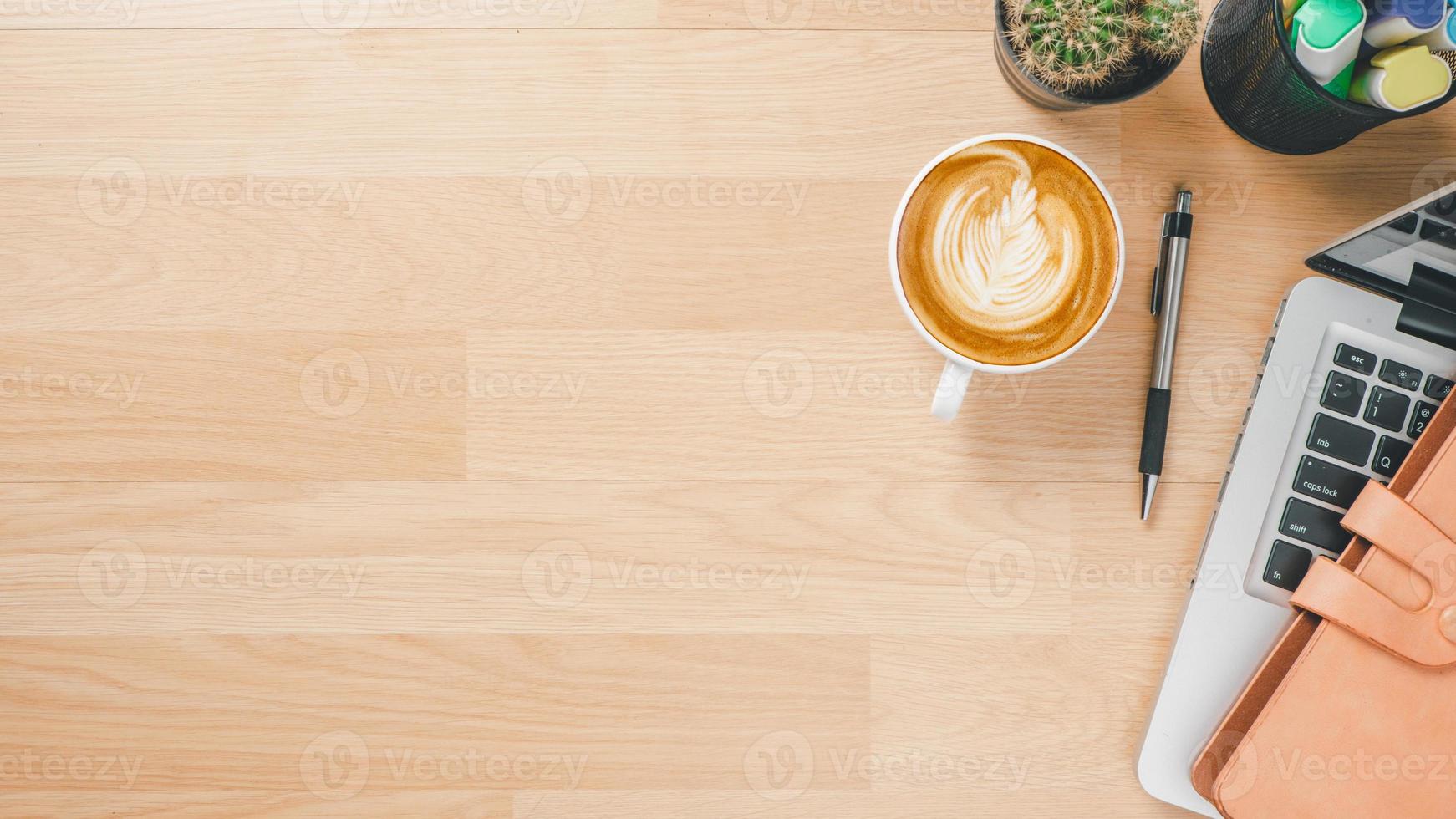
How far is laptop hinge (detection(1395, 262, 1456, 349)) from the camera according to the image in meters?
0.66

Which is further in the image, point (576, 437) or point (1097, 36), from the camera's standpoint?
point (576, 437)

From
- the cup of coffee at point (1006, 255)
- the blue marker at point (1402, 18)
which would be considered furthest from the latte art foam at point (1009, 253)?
the blue marker at point (1402, 18)

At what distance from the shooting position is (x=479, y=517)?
2.36 ft

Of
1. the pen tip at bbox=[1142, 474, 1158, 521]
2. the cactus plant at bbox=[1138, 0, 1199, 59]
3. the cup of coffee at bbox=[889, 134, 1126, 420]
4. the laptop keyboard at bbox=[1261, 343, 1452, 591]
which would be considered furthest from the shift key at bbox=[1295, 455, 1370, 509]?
the cactus plant at bbox=[1138, 0, 1199, 59]

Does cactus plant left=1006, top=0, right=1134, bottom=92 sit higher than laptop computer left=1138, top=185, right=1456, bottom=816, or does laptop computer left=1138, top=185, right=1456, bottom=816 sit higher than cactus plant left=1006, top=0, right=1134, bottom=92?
cactus plant left=1006, top=0, right=1134, bottom=92

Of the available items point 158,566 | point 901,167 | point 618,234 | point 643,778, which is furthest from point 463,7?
point 643,778

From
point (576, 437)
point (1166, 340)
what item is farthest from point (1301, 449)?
point (576, 437)

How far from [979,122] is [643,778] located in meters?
0.61

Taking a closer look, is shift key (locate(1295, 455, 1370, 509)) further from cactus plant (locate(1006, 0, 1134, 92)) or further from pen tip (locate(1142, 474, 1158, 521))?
cactus plant (locate(1006, 0, 1134, 92))

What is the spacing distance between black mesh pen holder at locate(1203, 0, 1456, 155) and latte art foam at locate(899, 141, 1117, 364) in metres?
0.16

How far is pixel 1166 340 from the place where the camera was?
69 cm

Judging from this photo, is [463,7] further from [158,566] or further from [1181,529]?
[1181,529]

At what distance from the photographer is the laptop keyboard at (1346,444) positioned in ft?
2.17

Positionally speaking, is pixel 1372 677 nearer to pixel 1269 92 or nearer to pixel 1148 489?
pixel 1148 489
